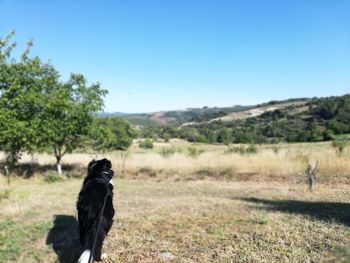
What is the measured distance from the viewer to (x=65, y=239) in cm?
711

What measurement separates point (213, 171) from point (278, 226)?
1049 centimetres

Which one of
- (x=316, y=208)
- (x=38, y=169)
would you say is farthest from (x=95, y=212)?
(x=38, y=169)

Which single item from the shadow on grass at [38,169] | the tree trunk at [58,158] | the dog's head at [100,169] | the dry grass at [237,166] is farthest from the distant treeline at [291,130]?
the dog's head at [100,169]

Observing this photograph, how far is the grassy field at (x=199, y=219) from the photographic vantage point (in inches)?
238

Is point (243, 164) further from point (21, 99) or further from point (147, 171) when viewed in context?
point (21, 99)

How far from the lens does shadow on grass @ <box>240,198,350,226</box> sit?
7977 millimetres

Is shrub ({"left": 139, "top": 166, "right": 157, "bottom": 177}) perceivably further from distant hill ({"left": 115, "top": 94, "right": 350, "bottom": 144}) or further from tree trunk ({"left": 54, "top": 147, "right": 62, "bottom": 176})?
distant hill ({"left": 115, "top": 94, "right": 350, "bottom": 144})

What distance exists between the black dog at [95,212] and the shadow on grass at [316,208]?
180 inches

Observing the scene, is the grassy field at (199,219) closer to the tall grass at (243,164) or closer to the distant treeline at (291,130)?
the tall grass at (243,164)

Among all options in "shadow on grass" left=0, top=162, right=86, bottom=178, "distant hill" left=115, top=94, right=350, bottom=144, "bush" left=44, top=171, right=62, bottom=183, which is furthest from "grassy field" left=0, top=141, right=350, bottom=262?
"distant hill" left=115, top=94, right=350, bottom=144

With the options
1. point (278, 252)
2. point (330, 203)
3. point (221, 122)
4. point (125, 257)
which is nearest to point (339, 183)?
point (330, 203)

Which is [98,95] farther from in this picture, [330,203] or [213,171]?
[330,203]

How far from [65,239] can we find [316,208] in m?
5.86

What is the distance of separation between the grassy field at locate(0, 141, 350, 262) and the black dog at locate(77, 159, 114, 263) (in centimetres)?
75
